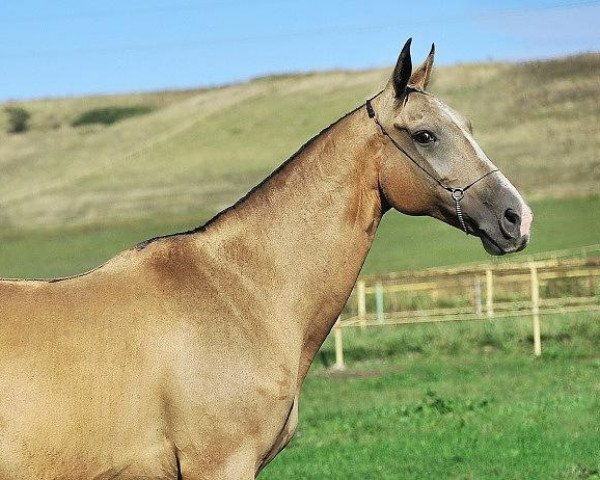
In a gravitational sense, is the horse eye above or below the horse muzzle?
above

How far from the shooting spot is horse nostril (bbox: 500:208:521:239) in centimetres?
491

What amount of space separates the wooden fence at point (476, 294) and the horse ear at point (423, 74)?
14.6 metres

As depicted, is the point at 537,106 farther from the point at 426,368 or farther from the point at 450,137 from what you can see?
the point at 450,137

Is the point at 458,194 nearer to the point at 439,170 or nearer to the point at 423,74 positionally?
the point at 439,170

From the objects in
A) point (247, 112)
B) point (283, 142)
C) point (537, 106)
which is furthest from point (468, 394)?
point (247, 112)

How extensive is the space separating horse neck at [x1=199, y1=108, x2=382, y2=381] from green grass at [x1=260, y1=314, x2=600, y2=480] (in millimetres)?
4463

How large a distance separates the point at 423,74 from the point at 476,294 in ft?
59.2

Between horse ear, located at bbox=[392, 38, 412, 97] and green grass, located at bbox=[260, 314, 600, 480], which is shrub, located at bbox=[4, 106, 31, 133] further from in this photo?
horse ear, located at bbox=[392, 38, 412, 97]

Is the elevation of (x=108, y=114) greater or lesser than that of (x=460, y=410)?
greater

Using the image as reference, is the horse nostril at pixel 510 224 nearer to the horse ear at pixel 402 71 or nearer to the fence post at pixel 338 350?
the horse ear at pixel 402 71

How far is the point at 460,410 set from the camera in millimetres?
12367

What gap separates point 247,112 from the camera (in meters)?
75.3

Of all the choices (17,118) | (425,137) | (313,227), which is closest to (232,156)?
(17,118)

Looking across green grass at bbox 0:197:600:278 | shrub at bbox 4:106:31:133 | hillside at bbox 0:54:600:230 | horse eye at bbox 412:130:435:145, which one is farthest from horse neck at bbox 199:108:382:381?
shrub at bbox 4:106:31:133
